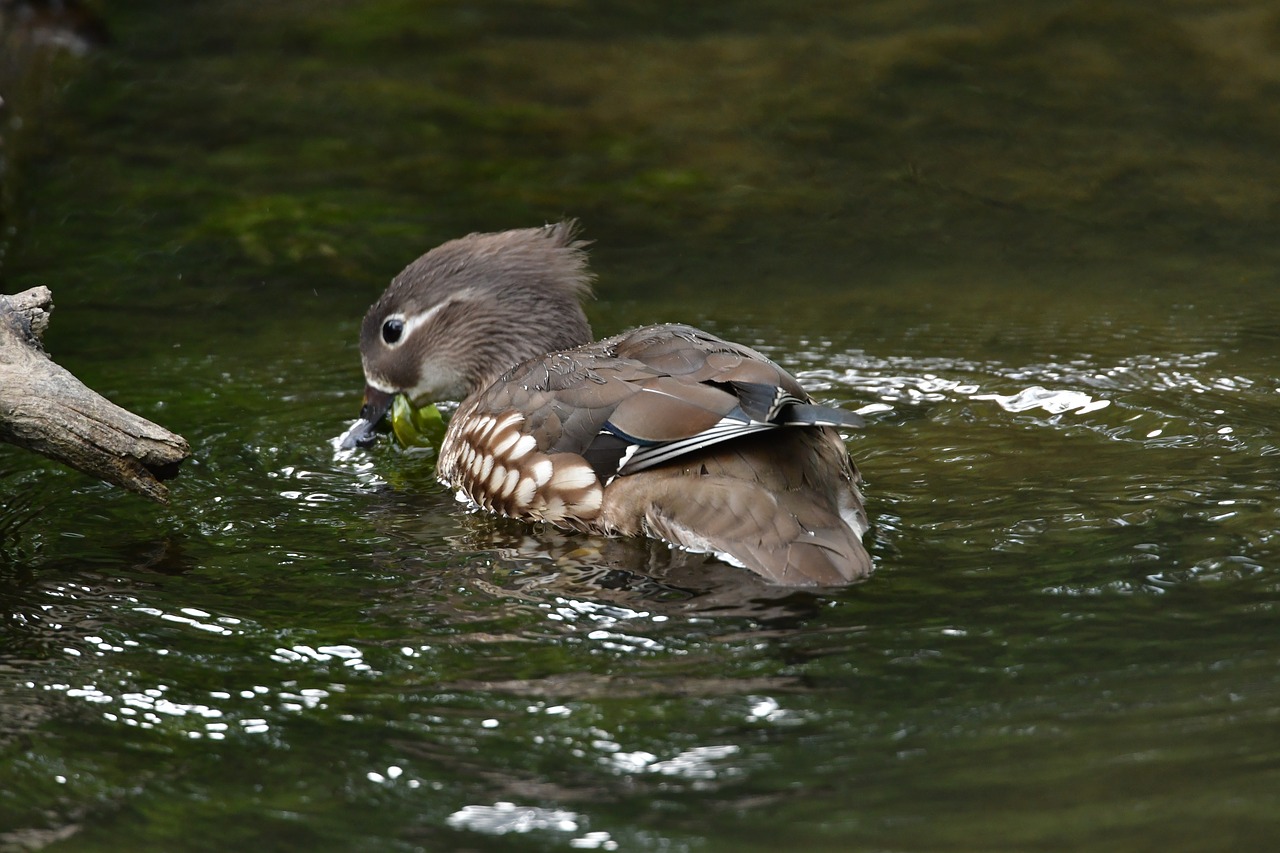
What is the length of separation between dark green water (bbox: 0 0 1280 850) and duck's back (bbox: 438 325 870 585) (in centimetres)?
16

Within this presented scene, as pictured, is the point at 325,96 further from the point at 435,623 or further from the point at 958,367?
the point at 435,623

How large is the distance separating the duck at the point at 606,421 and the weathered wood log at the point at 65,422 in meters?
1.47

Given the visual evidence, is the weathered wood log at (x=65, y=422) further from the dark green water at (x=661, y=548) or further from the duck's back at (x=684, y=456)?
the duck's back at (x=684, y=456)

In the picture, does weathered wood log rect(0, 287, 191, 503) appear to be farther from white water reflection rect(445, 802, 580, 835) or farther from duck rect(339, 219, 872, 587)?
white water reflection rect(445, 802, 580, 835)

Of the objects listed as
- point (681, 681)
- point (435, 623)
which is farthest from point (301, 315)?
point (681, 681)

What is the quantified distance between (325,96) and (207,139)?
41.1 inches

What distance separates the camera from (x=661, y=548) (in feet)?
19.3

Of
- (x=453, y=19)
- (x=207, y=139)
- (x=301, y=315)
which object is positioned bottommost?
(x=301, y=315)

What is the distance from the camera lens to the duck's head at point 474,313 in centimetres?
769

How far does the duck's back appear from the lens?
18.0ft

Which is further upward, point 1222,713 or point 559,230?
point 559,230

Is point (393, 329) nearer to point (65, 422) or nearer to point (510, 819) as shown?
point (65, 422)

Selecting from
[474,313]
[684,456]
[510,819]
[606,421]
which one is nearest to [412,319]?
[474,313]

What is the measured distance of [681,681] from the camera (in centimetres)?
461
